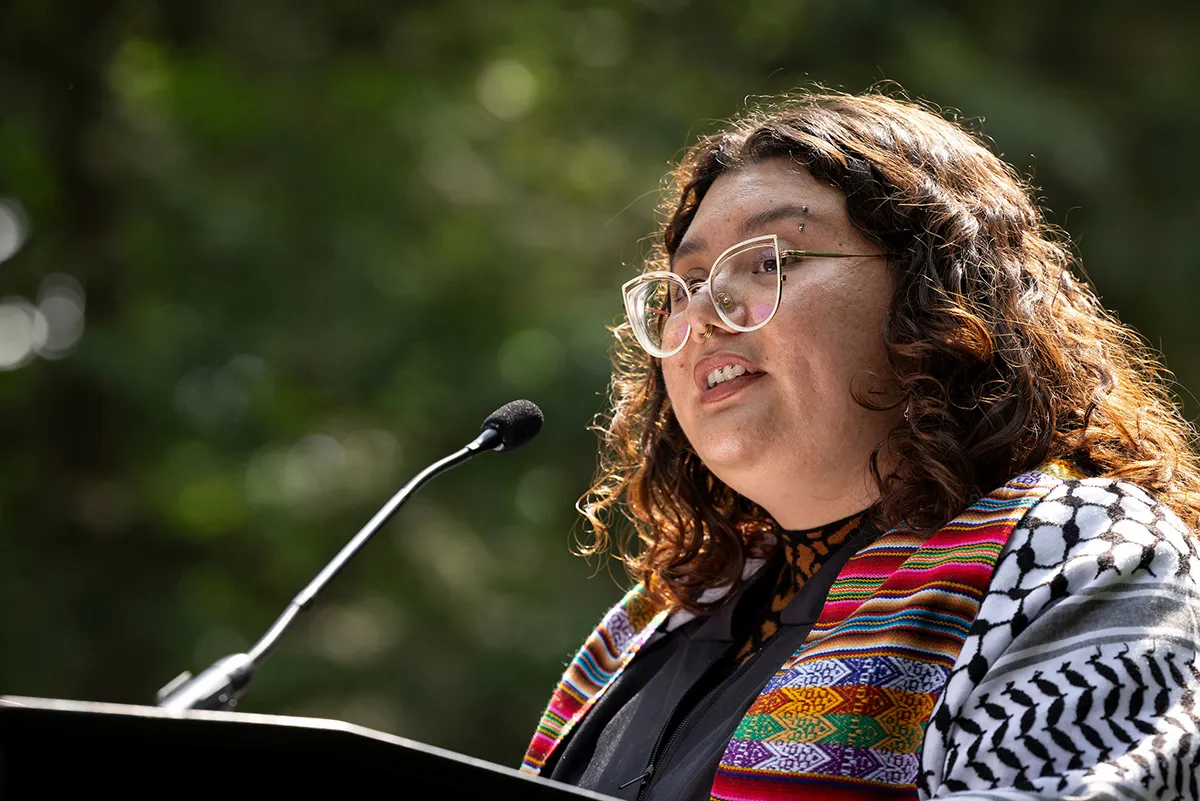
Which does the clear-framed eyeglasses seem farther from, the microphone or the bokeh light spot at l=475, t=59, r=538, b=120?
the bokeh light spot at l=475, t=59, r=538, b=120

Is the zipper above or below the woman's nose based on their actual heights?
below

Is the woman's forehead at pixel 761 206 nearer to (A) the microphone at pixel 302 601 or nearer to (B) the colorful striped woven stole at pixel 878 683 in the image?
(A) the microphone at pixel 302 601

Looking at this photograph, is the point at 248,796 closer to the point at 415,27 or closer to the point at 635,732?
the point at 635,732

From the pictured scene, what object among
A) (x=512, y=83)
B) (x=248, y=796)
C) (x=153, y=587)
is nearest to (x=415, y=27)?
(x=512, y=83)

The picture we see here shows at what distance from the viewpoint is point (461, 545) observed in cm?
786

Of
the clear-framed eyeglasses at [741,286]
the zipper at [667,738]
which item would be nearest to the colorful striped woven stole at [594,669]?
the zipper at [667,738]

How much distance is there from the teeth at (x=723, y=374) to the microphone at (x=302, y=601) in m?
0.41

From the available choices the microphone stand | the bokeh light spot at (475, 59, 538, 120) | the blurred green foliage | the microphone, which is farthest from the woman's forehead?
the bokeh light spot at (475, 59, 538, 120)

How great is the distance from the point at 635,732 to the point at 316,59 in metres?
6.19

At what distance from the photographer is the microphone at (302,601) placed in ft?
6.32

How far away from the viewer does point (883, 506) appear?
198cm

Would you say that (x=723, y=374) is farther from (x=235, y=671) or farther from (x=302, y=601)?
(x=235, y=671)

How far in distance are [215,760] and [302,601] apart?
106 cm

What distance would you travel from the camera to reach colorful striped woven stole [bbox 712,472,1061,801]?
1.64 m
